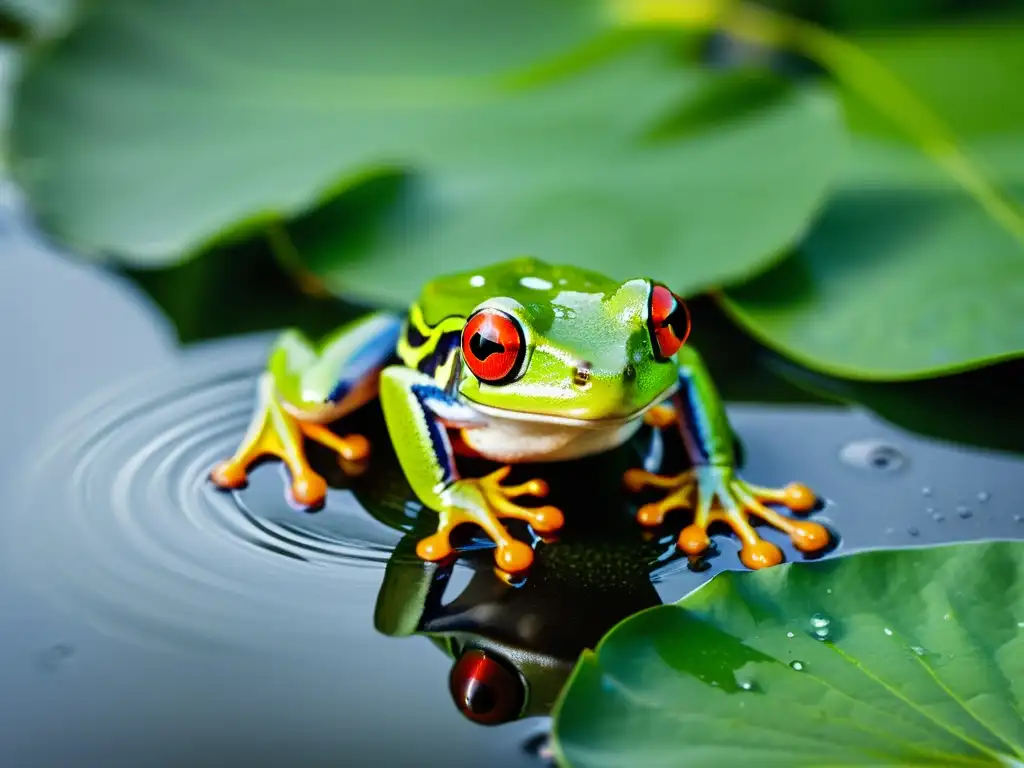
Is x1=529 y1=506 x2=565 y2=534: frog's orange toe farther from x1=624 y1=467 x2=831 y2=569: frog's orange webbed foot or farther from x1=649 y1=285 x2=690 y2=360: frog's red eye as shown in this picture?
x1=649 y1=285 x2=690 y2=360: frog's red eye

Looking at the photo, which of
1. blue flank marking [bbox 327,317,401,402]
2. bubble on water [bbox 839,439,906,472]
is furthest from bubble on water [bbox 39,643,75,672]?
bubble on water [bbox 839,439,906,472]

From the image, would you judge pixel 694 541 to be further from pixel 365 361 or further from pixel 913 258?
pixel 913 258

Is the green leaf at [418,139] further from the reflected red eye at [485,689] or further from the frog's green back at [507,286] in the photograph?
the reflected red eye at [485,689]

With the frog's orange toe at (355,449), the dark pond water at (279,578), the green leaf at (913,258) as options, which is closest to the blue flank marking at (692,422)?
the dark pond water at (279,578)

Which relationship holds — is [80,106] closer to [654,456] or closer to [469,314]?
[469,314]

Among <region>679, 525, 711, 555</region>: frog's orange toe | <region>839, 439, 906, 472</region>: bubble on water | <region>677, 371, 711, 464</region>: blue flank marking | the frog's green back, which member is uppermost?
the frog's green back

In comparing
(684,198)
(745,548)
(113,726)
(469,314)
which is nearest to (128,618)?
(113,726)
